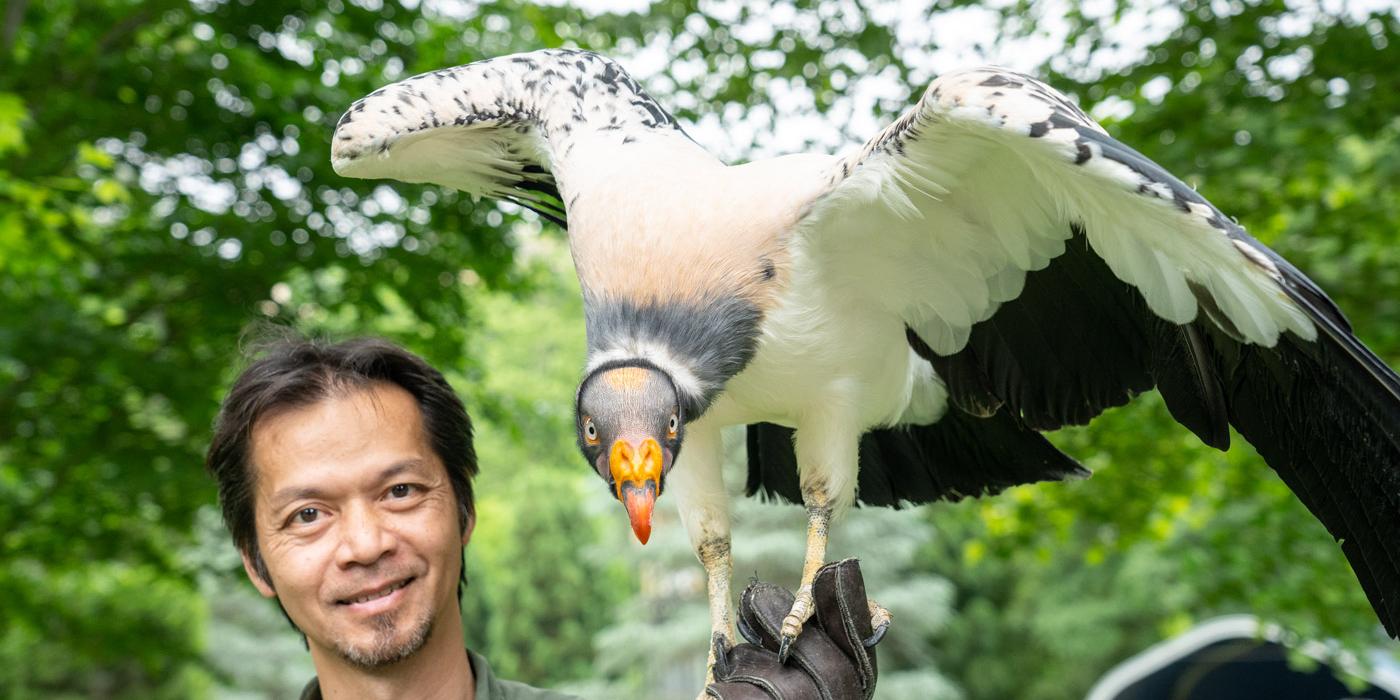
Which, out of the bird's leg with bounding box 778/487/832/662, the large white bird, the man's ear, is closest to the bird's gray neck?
the large white bird

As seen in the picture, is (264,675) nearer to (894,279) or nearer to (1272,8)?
(1272,8)

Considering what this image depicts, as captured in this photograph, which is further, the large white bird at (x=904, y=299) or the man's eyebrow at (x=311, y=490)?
the man's eyebrow at (x=311, y=490)

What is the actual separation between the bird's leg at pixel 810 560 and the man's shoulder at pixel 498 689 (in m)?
0.62

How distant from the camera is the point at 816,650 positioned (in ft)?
7.86

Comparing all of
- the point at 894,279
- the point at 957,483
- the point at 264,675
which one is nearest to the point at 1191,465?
the point at 957,483

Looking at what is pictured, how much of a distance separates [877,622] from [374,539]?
1.01 meters

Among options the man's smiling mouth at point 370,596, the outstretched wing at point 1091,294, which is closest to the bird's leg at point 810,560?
the outstretched wing at point 1091,294

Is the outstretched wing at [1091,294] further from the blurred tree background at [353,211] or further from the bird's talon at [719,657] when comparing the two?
the blurred tree background at [353,211]

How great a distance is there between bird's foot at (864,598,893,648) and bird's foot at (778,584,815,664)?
0.38 ft

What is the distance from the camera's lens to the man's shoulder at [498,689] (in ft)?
8.83

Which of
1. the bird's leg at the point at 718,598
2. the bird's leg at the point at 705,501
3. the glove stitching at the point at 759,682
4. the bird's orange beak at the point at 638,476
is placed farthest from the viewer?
the bird's leg at the point at 705,501

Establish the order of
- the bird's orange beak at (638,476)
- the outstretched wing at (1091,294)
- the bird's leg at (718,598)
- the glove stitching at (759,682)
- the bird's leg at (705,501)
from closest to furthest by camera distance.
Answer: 1. the outstretched wing at (1091,294)
2. the bird's orange beak at (638,476)
3. the glove stitching at (759,682)
4. the bird's leg at (718,598)
5. the bird's leg at (705,501)

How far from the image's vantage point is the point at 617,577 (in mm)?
22453

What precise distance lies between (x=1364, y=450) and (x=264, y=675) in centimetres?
1849
